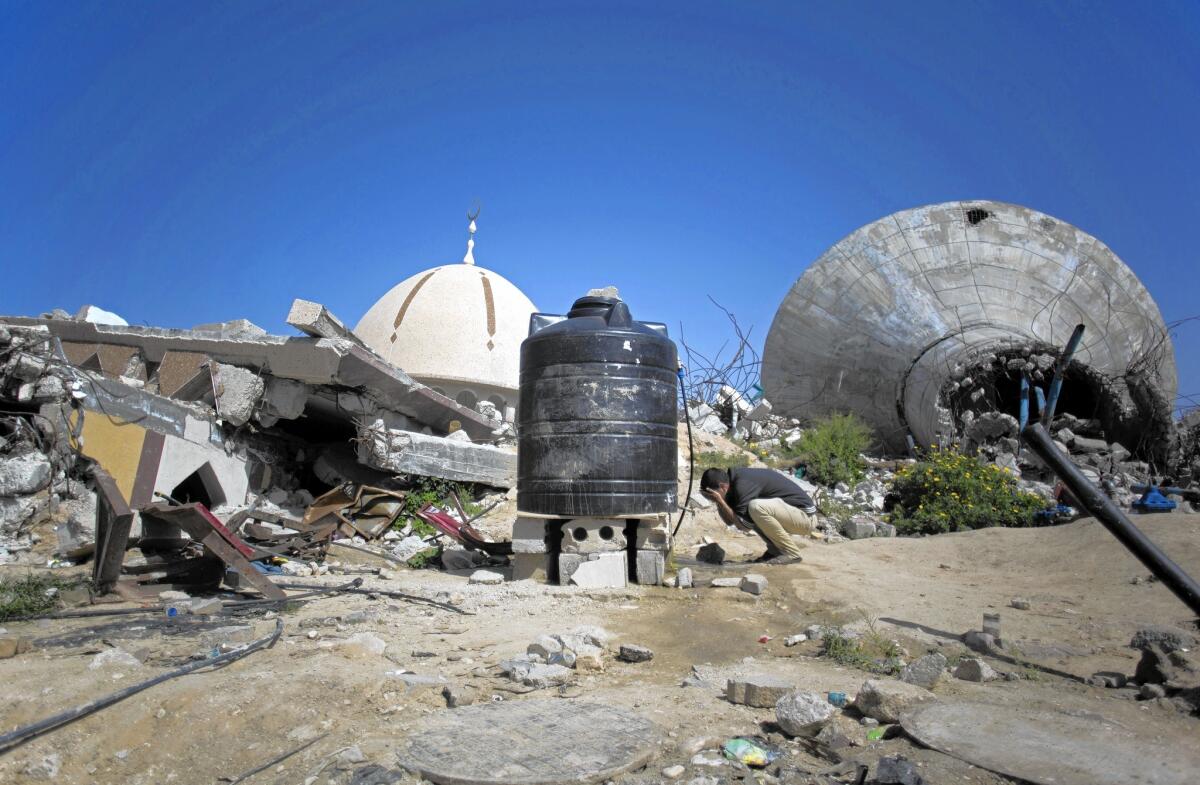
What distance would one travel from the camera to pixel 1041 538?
7930mm

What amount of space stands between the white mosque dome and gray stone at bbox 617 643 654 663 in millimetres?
15516

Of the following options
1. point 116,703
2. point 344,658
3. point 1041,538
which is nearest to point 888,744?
point 344,658

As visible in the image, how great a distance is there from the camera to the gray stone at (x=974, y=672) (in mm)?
3455

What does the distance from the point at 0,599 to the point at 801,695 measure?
14.7ft

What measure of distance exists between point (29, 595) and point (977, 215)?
16.5 m

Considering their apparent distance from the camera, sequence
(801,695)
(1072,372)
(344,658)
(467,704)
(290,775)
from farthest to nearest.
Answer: (1072,372) < (344,658) < (467,704) < (801,695) < (290,775)

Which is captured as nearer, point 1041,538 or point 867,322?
point 1041,538

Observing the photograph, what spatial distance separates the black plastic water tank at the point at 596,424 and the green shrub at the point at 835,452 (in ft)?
23.8

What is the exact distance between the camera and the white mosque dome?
19453 mm

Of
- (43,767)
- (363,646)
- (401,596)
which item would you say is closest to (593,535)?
(401,596)

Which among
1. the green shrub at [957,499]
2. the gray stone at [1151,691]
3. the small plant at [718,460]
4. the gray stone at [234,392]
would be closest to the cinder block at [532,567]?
the gray stone at [1151,691]

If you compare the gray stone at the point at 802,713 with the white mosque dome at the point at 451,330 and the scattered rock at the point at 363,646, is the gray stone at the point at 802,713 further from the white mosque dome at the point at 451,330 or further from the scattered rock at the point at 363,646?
the white mosque dome at the point at 451,330

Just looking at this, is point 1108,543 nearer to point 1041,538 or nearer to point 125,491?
point 1041,538

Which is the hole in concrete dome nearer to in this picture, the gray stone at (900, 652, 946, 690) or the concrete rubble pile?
the concrete rubble pile
